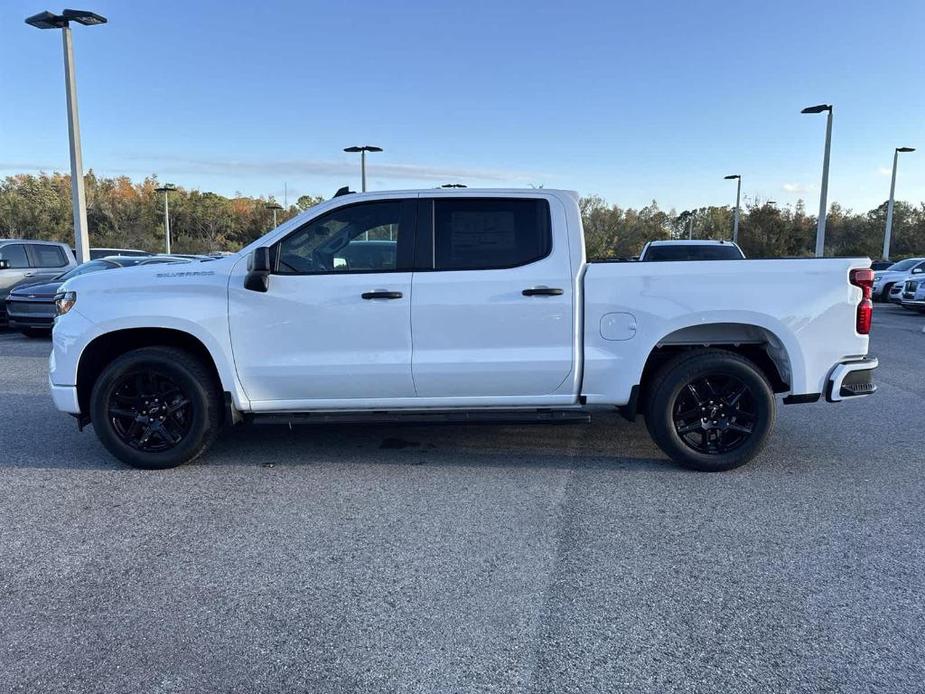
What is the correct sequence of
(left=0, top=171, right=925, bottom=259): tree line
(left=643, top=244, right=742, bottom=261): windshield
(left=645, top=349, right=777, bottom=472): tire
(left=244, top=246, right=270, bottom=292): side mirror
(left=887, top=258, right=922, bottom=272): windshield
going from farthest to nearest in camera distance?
(left=0, top=171, right=925, bottom=259): tree line
(left=887, top=258, right=922, bottom=272): windshield
(left=643, top=244, right=742, bottom=261): windshield
(left=645, top=349, right=777, bottom=472): tire
(left=244, top=246, right=270, bottom=292): side mirror

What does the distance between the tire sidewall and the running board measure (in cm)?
43

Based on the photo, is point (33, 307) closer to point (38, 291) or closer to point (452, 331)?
point (38, 291)

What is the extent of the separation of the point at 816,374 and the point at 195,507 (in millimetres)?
4349

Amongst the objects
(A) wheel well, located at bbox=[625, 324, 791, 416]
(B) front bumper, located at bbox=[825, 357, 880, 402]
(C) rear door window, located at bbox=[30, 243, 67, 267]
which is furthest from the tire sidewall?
(C) rear door window, located at bbox=[30, 243, 67, 267]

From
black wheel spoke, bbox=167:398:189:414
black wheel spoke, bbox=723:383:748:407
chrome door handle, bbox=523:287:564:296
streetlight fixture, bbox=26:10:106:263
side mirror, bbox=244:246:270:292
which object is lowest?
black wheel spoke, bbox=167:398:189:414

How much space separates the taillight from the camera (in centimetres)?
487

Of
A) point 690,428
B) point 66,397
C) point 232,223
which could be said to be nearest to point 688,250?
point 690,428

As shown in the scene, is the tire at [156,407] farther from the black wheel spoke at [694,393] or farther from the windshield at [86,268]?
the windshield at [86,268]

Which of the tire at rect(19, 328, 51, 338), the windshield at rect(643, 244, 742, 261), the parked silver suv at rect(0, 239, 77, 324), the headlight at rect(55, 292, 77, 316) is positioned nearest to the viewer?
the headlight at rect(55, 292, 77, 316)

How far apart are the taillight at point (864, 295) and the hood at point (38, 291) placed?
40.7 feet

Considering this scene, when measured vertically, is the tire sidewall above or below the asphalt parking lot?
above

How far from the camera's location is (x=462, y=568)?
3.56m

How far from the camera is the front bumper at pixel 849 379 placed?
196 inches

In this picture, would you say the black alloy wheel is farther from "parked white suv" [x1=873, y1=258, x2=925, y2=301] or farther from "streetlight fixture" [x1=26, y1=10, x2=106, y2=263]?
"parked white suv" [x1=873, y1=258, x2=925, y2=301]
